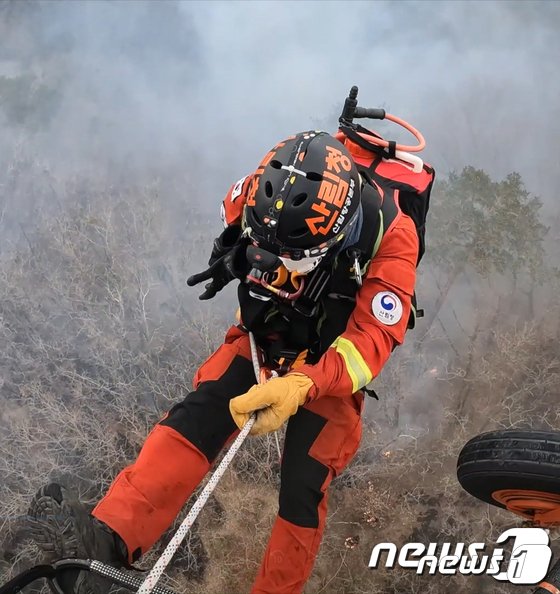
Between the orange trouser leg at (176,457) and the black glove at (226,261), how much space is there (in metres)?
0.33

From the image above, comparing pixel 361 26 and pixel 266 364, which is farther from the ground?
pixel 361 26

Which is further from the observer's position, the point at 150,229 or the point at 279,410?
the point at 150,229

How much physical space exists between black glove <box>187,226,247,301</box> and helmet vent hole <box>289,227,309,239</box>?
406mm

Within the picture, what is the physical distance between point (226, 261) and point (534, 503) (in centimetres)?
181

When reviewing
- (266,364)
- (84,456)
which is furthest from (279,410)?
(84,456)

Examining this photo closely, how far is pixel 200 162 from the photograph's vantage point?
9.20 metres

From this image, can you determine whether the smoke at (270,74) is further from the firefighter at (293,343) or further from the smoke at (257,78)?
the firefighter at (293,343)

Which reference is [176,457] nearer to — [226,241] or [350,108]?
[226,241]

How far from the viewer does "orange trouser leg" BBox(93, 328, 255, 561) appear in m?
2.58

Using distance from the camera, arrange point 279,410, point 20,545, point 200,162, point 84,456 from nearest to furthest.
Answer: point 279,410, point 20,545, point 84,456, point 200,162

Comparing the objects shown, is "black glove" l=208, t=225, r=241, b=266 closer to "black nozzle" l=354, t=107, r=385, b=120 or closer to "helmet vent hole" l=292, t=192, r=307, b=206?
"helmet vent hole" l=292, t=192, r=307, b=206

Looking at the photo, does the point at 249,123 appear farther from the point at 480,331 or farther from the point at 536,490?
the point at 536,490

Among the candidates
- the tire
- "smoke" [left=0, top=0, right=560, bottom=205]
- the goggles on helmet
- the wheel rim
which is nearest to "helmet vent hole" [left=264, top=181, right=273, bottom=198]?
the goggles on helmet

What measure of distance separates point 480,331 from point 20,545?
496 cm
